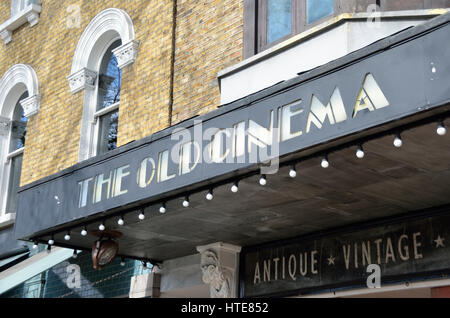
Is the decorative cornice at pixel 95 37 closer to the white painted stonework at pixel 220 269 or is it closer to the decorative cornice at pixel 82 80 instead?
the decorative cornice at pixel 82 80

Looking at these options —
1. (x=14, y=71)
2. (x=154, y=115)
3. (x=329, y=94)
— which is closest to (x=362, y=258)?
(x=329, y=94)

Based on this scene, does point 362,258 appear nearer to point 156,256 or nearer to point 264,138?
point 264,138

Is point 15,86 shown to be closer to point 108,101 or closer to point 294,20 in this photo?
point 108,101

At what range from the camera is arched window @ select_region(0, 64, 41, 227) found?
13.0 meters

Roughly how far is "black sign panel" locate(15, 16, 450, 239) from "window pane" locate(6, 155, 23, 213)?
4.86 metres

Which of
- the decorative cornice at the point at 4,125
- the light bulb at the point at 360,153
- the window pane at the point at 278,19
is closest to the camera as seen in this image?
the light bulb at the point at 360,153

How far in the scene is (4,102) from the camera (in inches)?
538

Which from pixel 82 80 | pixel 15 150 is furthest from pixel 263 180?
pixel 15 150

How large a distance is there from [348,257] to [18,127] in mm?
8348

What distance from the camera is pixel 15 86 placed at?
1359 centimetres

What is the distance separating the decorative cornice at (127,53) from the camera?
10789 millimetres

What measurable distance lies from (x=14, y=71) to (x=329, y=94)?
9.50 meters

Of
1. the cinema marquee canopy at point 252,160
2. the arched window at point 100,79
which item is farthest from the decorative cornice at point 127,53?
the cinema marquee canopy at point 252,160

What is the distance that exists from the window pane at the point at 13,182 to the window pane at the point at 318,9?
750 cm
